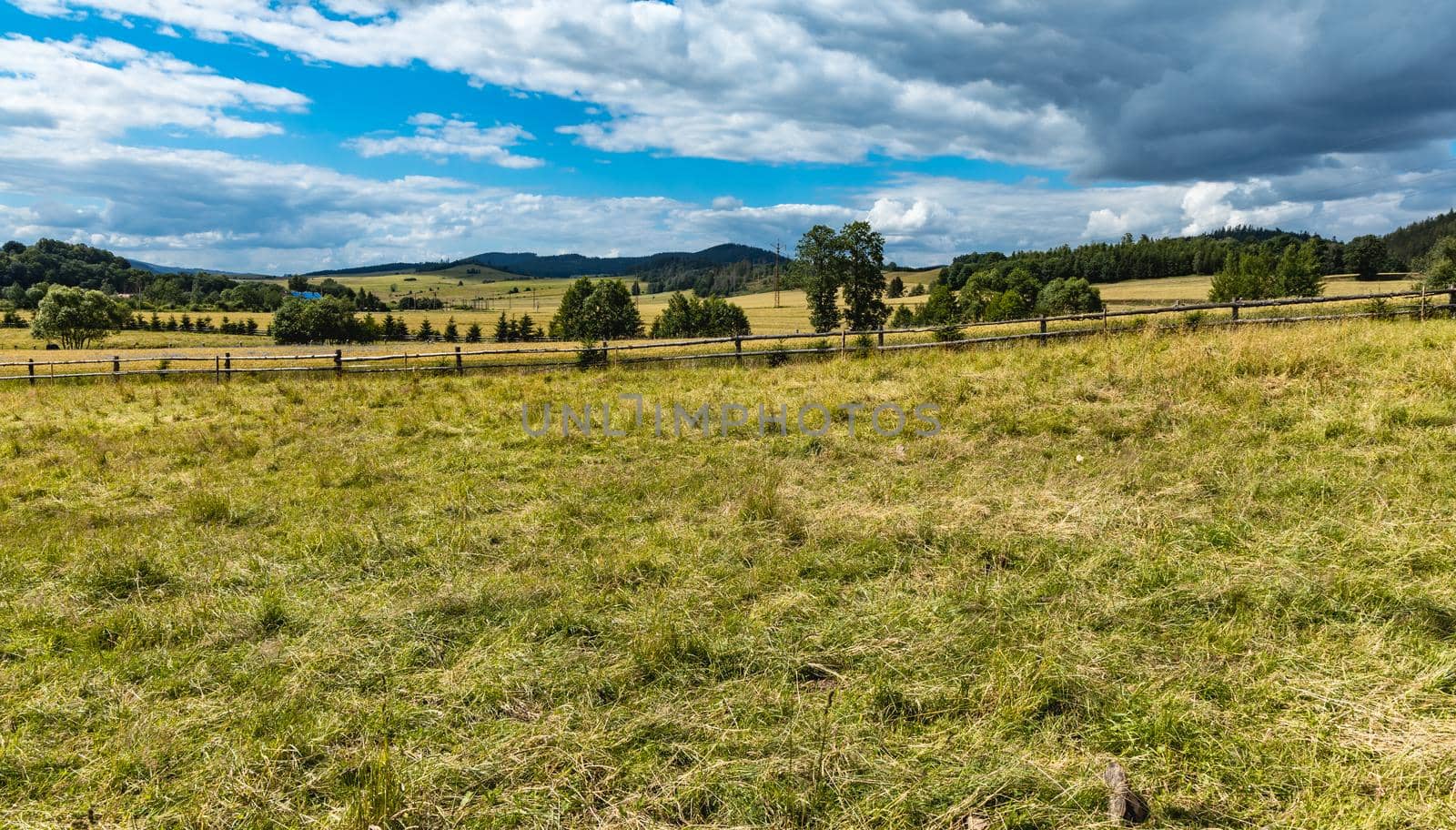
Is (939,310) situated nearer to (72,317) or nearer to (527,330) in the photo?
(527,330)

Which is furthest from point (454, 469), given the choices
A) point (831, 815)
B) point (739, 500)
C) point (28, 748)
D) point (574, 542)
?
point (831, 815)

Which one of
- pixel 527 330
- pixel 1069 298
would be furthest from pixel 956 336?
pixel 527 330

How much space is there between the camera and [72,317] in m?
72.8

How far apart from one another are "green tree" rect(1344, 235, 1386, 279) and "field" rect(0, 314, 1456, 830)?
112m

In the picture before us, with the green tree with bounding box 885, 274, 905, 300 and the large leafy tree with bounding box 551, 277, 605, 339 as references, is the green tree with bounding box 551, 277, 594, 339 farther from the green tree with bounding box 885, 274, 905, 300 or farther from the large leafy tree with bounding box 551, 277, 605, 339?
the green tree with bounding box 885, 274, 905, 300

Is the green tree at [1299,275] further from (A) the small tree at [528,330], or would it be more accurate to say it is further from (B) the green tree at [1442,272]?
(A) the small tree at [528,330]

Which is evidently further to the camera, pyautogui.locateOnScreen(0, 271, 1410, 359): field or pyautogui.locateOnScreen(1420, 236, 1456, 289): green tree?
pyautogui.locateOnScreen(0, 271, 1410, 359): field

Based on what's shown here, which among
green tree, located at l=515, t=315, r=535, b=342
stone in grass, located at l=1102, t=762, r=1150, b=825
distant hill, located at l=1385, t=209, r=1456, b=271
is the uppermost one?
distant hill, located at l=1385, t=209, r=1456, b=271

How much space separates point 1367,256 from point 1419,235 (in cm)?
8147

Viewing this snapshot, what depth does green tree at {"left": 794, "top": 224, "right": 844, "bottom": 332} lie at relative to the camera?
5991 centimetres

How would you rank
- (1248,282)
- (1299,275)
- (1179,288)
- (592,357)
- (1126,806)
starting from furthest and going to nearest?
1. (1179,288)
2. (1248,282)
3. (1299,275)
4. (592,357)
5. (1126,806)

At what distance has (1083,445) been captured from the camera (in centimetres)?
781

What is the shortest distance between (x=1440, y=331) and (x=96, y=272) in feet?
705

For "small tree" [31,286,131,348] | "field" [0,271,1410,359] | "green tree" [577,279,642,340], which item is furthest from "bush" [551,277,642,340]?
"small tree" [31,286,131,348]
